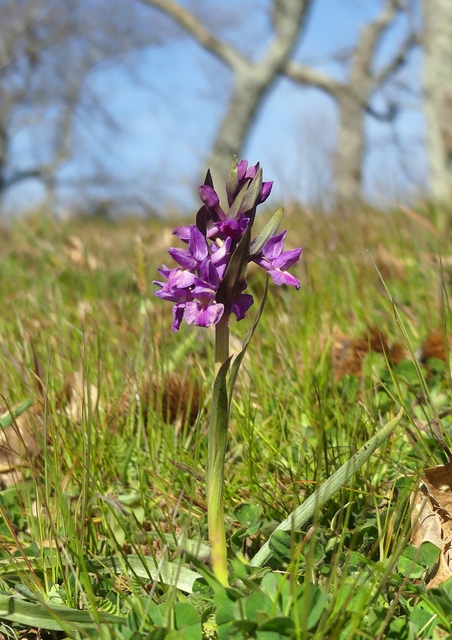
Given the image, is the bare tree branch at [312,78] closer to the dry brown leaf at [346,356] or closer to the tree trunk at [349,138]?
the tree trunk at [349,138]

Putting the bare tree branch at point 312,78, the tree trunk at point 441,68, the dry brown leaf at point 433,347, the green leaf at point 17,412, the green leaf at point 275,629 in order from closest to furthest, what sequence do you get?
the green leaf at point 275,629
the green leaf at point 17,412
the dry brown leaf at point 433,347
the tree trunk at point 441,68
the bare tree branch at point 312,78

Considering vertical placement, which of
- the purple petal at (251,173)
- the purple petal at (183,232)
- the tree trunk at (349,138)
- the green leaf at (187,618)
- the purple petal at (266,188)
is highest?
the purple petal at (251,173)

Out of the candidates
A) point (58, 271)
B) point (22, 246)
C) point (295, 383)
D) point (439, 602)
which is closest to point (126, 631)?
point (439, 602)

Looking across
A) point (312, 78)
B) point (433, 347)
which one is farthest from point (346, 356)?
point (312, 78)

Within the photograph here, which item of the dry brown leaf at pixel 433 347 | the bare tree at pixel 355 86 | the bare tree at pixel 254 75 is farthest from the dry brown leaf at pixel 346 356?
the bare tree at pixel 355 86

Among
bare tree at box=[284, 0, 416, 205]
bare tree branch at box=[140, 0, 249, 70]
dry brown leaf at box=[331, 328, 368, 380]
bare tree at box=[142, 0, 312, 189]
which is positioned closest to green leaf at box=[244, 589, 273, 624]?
dry brown leaf at box=[331, 328, 368, 380]

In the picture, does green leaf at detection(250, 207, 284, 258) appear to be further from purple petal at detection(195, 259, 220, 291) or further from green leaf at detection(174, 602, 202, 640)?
green leaf at detection(174, 602, 202, 640)

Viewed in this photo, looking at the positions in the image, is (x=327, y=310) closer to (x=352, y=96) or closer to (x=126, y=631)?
(x=126, y=631)
